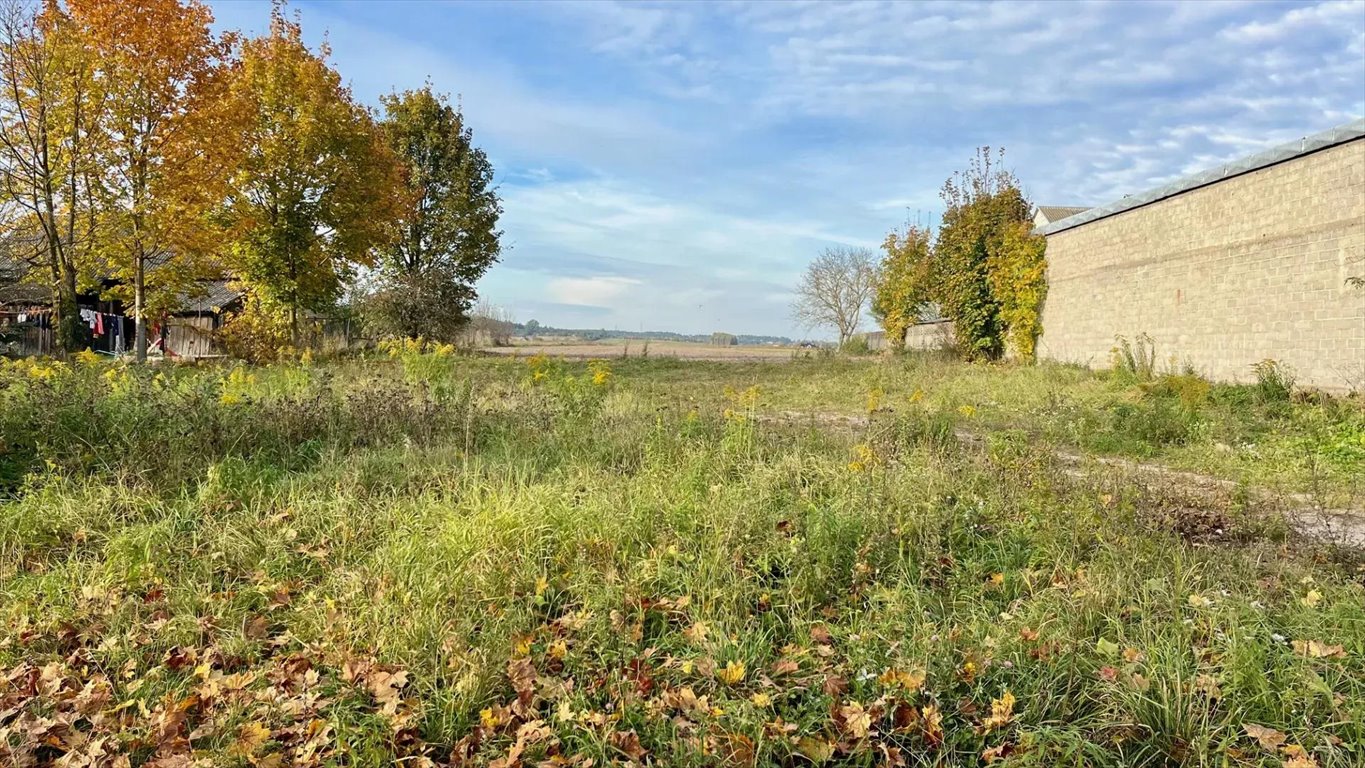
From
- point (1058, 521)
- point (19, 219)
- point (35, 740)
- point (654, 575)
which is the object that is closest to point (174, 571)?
point (35, 740)

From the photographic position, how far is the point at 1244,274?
10.9 metres

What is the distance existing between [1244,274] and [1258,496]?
778 cm

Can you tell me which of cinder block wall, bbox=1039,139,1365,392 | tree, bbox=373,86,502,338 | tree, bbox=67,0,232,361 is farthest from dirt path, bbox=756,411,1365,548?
tree, bbox=373,86,502,338

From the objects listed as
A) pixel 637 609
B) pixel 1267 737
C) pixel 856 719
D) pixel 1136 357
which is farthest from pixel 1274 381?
pixel 637 609

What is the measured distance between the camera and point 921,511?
3871 millimetres

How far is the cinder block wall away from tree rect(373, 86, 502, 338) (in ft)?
65.7

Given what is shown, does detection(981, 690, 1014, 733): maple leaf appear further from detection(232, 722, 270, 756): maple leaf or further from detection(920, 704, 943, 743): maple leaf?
detection(232, 722, 270, 756): maple leaf

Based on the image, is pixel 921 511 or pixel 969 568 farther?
pixel 921 511

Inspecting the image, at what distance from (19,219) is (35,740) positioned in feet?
58.4

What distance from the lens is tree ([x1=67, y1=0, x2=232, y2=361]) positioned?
13.2 meters

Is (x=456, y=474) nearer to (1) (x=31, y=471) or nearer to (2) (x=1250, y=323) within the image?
(1) (x=31, y=471)

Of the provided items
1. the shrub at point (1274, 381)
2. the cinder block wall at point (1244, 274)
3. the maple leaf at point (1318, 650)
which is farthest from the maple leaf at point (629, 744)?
the cinder block wall at point (1244, 274)

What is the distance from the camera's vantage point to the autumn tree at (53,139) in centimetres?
1286

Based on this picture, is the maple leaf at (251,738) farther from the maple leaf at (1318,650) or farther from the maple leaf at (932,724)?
the maple leaf at (1318,650)
